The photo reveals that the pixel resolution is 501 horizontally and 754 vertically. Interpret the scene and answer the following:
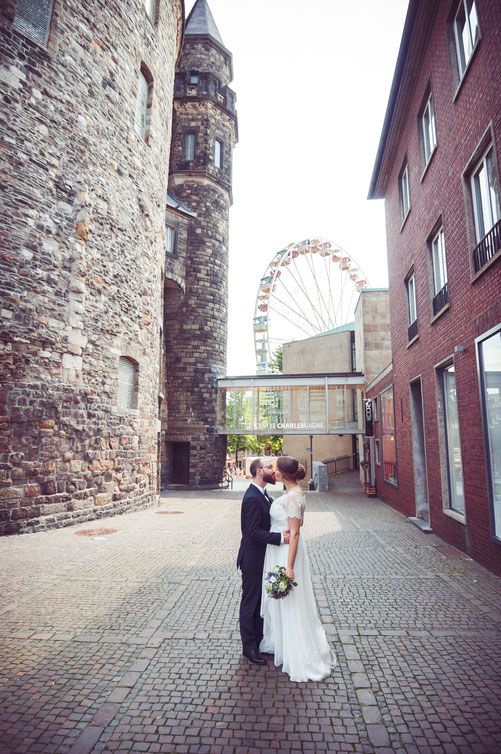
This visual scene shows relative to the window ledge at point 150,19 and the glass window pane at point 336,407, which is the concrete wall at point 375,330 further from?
the window ledge at point 150,19

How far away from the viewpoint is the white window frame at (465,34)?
23.5 ft

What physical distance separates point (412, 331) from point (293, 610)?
8.94 m

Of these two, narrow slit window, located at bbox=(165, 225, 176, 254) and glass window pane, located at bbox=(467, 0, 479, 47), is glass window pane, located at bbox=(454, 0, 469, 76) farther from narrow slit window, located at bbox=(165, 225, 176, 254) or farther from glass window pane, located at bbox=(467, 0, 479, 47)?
narrow slit window, located at bbox=(165, 225, 176, 254)

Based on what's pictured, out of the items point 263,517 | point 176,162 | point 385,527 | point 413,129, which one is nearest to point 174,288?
point 176,162

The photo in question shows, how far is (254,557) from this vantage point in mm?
3746

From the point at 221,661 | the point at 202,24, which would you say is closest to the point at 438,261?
the point at 221,661

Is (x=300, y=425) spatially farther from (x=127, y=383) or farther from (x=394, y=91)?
(x=394, y=91)

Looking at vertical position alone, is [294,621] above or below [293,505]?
below

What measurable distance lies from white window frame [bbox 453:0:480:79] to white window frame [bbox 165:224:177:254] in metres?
16.5

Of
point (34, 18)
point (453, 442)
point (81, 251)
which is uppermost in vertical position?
point (34, 18)

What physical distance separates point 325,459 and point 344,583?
22.9m

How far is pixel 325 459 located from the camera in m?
28.3

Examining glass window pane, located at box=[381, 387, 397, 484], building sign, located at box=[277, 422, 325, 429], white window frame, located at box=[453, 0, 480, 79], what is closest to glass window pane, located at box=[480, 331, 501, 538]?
white window frame, located at box=[453, 0, 480, 79]

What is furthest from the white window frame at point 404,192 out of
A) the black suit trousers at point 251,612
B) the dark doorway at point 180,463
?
the dark doorway at point 180,463
